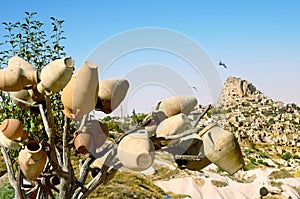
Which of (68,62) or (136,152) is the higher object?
(68,62)

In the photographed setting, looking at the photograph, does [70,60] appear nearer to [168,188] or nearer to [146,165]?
[146,165]

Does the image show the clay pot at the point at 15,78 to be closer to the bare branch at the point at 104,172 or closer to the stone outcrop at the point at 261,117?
the bare branch at the point at 104,172

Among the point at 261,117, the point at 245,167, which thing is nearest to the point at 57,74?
the point at 245,167

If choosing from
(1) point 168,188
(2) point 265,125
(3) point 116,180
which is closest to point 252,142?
(2) point 265,125

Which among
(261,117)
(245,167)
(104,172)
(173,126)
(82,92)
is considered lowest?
(245,167)

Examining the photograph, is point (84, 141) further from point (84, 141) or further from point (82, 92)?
point (82, 92)

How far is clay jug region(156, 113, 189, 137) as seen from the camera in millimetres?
1088

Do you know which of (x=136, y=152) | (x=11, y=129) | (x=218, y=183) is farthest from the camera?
(x=218, y=183)

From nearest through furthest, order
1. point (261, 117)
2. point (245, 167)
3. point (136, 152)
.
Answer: point (136, 152) < point (245, 167) < point (261, 117)

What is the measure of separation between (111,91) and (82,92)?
13 centimetres

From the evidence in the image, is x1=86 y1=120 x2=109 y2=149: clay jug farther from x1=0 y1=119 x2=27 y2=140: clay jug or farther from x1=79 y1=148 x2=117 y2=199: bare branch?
x1=0 y1=119 x2=27 y2=140: clay jug

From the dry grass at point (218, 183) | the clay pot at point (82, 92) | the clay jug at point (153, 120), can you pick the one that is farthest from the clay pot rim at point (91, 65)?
the dry grass at point (218, 183)

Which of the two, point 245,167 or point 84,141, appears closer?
point 84,141

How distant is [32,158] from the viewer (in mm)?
1054
